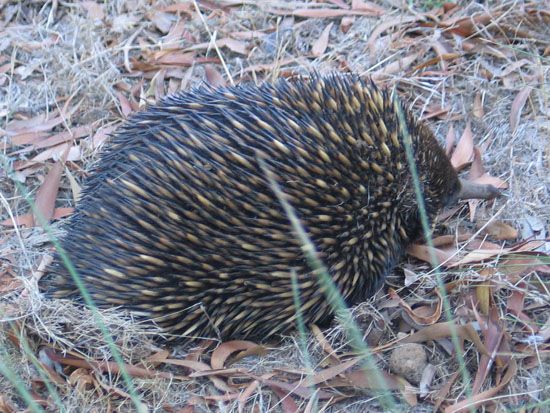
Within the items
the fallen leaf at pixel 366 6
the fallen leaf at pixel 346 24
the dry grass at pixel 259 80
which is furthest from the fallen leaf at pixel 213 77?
the fallen leaf at pixel 366 6

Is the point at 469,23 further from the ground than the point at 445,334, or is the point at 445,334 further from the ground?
the point at 469,23

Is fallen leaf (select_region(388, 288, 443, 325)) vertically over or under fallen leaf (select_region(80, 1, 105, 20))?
under

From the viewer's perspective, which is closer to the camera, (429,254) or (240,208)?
(240,208)

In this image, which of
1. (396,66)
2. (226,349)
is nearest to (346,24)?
(396,66)

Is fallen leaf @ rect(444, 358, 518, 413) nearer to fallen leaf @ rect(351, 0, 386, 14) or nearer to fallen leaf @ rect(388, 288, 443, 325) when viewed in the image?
fallen leaf @ rect(388, 288, 443, 325)

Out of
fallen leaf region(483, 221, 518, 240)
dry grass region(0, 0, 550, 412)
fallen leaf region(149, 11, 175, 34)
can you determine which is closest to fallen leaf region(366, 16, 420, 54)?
dry grass region(0, 0, 550, 412)

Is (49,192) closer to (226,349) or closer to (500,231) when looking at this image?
(226,349)
